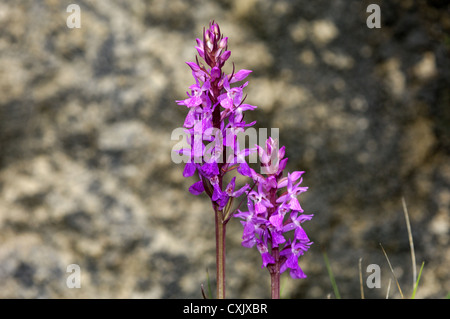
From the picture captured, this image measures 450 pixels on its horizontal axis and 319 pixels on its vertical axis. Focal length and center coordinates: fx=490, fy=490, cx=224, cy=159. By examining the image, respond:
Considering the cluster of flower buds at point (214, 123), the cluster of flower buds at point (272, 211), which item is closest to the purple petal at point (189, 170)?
the cluster of flower buds at point (214, 123)

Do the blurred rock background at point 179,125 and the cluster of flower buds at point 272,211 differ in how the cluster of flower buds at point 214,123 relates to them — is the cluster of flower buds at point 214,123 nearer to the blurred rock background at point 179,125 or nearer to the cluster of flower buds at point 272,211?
the cluster of flower buds at point 272,211

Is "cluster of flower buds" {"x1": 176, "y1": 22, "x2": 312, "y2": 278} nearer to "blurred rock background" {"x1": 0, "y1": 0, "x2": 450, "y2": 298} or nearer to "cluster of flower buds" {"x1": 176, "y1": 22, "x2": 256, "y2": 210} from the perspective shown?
"cluster of flower buds" {"x1": 176, "y1": 22, "x2": 256, "y2": 210}

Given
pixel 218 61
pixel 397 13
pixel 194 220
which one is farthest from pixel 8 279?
pixel 397 13

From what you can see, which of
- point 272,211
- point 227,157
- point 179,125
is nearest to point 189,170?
point 227,157

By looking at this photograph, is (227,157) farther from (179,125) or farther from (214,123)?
(179,125)

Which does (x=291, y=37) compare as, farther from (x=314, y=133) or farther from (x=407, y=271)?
(x=407, y=271)

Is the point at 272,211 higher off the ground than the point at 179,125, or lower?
lower
